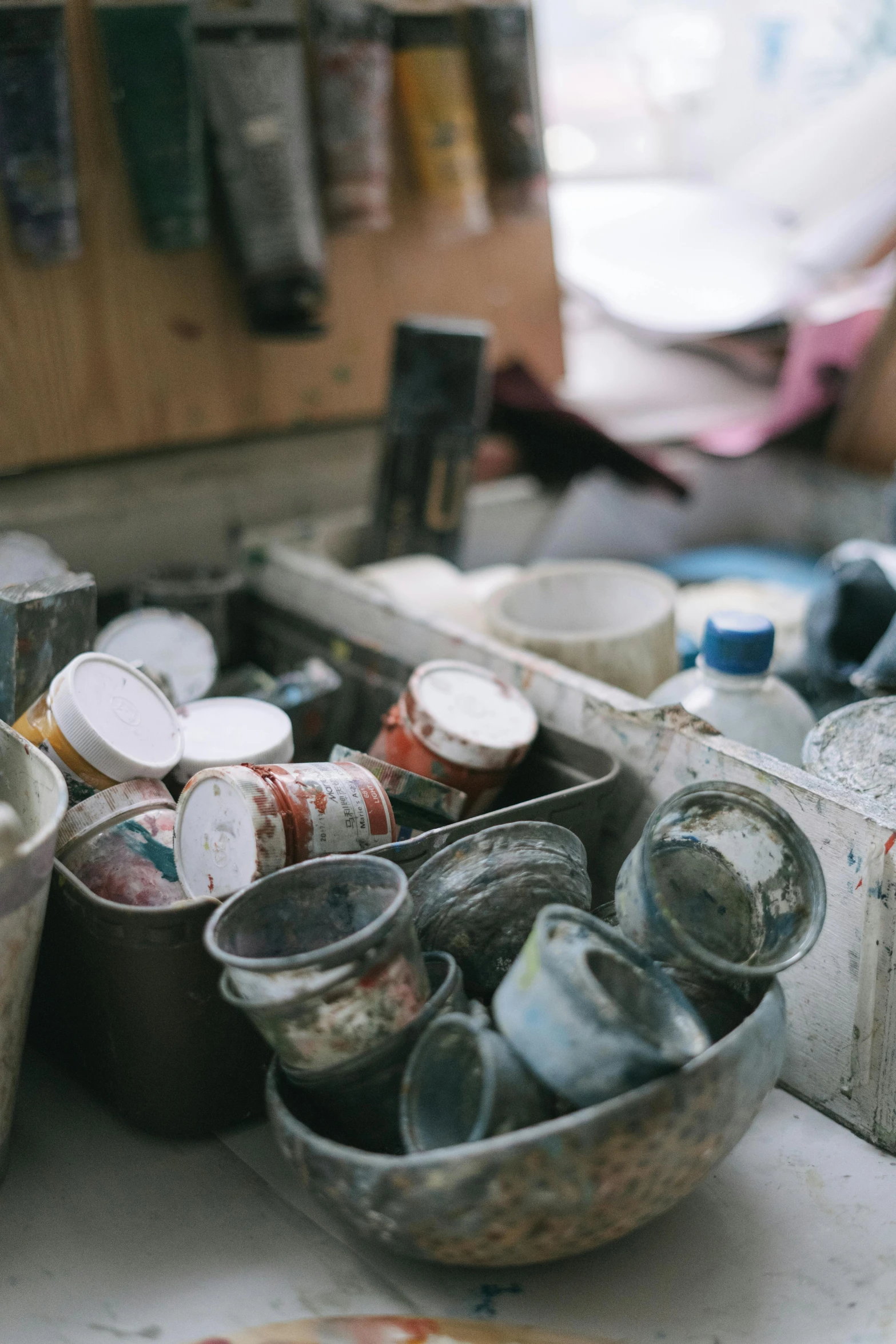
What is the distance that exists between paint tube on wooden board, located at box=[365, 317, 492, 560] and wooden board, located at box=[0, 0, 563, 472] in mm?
285

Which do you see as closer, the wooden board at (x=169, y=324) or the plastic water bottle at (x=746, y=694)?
the plastic water bottle at (x=746, y=694)

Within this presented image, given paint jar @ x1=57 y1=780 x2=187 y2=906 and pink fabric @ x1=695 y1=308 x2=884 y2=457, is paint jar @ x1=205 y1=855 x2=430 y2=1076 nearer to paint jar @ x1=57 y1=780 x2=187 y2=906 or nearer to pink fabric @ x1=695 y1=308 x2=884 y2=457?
paint jar @ x1=57 y1=780 x2=187 y2=906

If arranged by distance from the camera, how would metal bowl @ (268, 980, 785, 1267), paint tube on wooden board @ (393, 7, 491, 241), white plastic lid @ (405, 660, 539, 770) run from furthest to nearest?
1. paint tube on wooden board @ (393, 7, 491, 241)
2. white plastic lid @ (405, 660, 539, 770)
3. metal bowl @ (268, 980, 785, 1267)

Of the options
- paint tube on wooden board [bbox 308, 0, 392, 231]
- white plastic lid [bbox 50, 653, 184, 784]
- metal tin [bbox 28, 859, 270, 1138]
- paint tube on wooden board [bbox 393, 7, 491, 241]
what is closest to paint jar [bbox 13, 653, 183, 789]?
white plastic lid [bbox 50, 653, 184, 784]

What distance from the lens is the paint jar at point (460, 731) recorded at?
1118 millimetres

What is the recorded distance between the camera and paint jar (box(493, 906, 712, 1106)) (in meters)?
0.72

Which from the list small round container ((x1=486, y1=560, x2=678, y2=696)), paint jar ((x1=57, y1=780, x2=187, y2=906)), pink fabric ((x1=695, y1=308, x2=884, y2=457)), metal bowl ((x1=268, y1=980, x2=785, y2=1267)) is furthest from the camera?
pink fabric ((x1=695, y1=308, x2=884, y2=457))

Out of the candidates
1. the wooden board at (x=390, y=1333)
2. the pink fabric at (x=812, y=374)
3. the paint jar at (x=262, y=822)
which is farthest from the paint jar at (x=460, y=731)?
the pink fabric at (x=812, y=374)

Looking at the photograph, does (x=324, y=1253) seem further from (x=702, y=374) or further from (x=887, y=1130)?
(x=702, y=374)

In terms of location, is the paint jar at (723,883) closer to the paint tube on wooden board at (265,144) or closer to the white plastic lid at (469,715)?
the white plastic lid at (469,715)

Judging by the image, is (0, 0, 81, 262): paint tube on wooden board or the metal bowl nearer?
the metal bowl

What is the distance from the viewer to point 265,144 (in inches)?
61.5

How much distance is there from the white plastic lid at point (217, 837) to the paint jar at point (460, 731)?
203 millimetres

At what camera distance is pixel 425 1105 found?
0.79 meters
